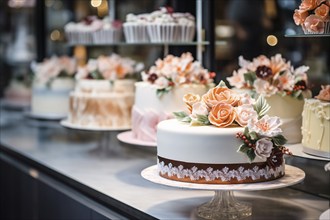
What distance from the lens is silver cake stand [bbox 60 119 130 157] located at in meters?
3.31

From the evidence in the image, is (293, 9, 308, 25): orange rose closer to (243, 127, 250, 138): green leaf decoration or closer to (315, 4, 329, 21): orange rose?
(315, 4, 329, 21): orange rose

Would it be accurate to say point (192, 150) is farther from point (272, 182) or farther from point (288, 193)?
point (288, 193)

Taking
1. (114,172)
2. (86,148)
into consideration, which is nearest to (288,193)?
(114,172)

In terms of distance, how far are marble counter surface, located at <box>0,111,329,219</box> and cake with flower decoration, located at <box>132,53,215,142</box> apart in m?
0.26

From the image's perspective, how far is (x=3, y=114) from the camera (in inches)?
215

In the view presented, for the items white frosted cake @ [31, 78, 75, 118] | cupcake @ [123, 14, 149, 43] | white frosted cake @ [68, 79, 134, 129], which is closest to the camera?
cupcake @ [123, 14, 149, 43]

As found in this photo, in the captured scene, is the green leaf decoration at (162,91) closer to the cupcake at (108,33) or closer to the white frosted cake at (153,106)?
the white frosted cake at (153,106)

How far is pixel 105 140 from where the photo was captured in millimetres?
3928

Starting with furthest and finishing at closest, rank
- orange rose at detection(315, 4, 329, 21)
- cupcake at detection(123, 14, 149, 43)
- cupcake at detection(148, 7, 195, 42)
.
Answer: cupcake at detection(123, 14, 149, 43), cupcake at detection(148, 7, 195, 42), orange rose at detection(315, 4, 329, 21)

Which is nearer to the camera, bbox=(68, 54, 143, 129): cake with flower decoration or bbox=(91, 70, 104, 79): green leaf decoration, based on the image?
bbox=(68, 54, 143, 129): cake with flower decoration

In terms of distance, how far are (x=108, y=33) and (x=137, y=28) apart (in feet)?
1.74

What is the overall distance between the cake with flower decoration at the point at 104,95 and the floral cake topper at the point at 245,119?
1.25m

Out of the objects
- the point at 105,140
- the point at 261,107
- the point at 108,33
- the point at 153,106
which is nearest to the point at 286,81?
the point at 261,107

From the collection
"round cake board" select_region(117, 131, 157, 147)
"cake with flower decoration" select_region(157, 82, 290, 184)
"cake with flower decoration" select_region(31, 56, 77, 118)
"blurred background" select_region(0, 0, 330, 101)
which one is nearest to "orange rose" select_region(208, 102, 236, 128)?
"cake with flower decoration" select_region(157, 82, 290, 184)
